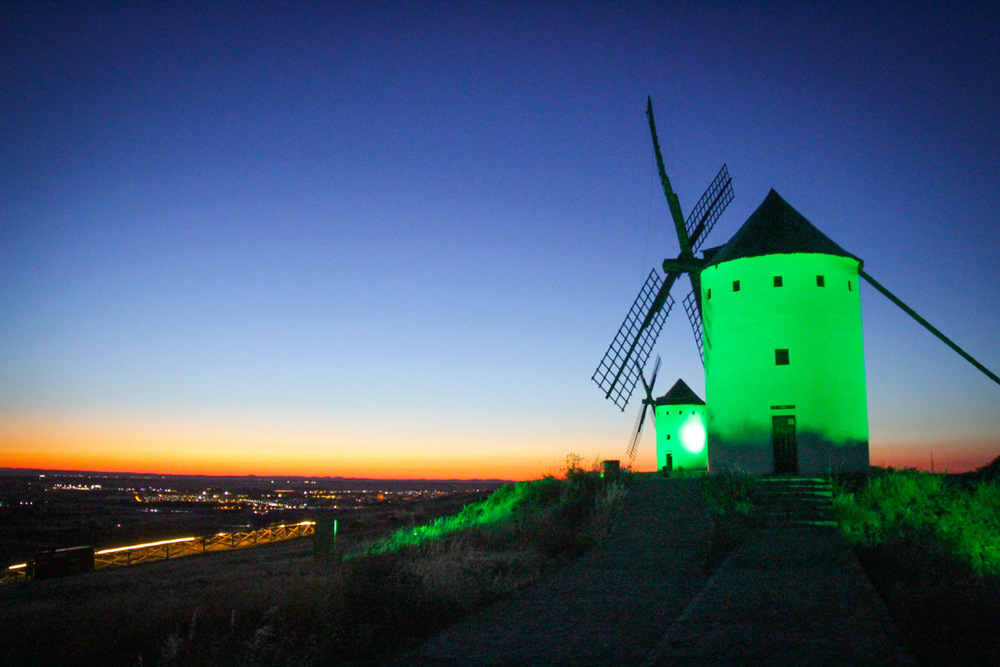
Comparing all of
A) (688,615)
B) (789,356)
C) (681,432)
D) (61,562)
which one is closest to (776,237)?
(789,356)

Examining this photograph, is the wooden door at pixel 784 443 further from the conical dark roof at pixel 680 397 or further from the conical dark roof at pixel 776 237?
the conical dark roof at pixel 680 397

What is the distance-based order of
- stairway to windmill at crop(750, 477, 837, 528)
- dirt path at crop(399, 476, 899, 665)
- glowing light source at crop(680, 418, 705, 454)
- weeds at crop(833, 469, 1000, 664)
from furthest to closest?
glowing light source at crop(680, 418, 705, 454) < stairway to windmill at crop(750, 477, 837, 528) < weeds at crop(833, 469, 1000, 664) < dirt path at crop(399, 476, 899, 665)

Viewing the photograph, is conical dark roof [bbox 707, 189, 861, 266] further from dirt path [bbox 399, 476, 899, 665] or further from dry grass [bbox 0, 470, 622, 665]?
dry grass [bbox 0, 470, 622, 665]

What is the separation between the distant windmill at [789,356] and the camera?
20.5 meters

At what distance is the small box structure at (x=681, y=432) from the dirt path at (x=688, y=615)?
26.5 m

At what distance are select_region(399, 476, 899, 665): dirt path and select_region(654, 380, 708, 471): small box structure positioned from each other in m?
26.5

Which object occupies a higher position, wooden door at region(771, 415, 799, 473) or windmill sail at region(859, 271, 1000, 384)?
windmill sail at region(859, 271, 1000, 384)

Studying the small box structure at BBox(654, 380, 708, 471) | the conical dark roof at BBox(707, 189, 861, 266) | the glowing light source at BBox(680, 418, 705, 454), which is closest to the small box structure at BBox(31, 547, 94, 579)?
the conical dark roof at BBox(707, 189, 861, 266)

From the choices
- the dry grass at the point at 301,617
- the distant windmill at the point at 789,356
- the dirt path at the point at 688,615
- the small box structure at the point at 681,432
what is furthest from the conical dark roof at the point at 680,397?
the dry grass at the point at 301,617

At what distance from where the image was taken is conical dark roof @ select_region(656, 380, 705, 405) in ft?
128

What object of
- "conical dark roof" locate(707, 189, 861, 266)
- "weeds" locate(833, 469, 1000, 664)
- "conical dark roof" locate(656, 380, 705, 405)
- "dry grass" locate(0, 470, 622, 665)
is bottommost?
"dry grass" locate(0, 470, 622, 665)

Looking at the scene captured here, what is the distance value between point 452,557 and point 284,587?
7.83 feet

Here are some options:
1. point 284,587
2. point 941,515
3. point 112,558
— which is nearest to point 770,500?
point 941,515

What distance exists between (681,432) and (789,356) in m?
18.5
